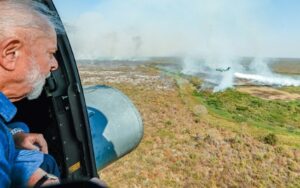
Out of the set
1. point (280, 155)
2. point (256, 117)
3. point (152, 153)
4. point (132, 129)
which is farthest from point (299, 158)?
point (132, 129)

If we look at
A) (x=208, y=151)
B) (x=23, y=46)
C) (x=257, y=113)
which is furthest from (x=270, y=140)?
(x=23, y=46)

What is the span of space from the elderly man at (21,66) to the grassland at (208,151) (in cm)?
1364

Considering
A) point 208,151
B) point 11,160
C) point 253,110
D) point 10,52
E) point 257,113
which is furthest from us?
point 253,110

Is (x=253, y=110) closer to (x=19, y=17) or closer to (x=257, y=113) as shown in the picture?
(x=257, y=113)

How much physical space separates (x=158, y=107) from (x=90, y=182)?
4071cm

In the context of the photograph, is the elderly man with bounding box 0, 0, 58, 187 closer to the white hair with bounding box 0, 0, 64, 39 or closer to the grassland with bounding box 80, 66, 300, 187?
the white hair with bounding box 0, 0, 64, 39

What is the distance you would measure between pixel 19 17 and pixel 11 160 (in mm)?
Answer: 594

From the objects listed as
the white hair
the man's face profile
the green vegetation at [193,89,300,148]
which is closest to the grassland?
the green vegetation at [193,89,300,148]

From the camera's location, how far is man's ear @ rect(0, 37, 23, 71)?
1.53 m

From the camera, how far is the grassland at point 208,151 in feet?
59.5

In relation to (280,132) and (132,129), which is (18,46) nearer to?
(132,129)

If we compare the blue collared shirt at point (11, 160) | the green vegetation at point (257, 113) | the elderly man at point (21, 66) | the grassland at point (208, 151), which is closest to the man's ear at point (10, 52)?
the elderly man at point (21, 66)

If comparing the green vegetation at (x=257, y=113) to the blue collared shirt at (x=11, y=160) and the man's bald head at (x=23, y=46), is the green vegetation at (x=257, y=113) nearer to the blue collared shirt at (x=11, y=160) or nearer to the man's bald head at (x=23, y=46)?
the man's bald head at (x=23, y=46)

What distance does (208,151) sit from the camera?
23.9 metres
